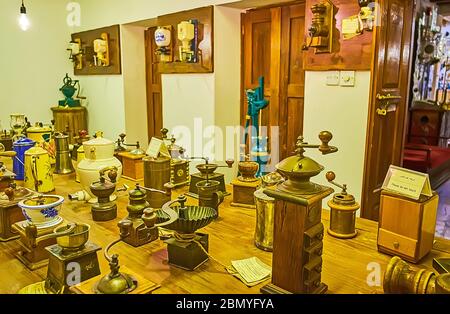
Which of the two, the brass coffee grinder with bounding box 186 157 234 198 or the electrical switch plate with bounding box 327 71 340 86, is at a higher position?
the electrical switch plate with bounding box 327 71 340 86

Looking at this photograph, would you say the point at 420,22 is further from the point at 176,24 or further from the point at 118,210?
the point at 118,210

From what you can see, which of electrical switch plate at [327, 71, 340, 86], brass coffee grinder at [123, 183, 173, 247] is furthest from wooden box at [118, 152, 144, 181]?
electrical switch plate at [327, 71, 340, 86]

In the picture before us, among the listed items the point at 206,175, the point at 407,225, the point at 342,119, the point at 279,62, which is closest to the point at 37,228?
the point at 206,175

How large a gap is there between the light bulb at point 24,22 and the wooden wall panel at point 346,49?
136 inches

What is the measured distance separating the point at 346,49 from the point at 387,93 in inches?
18.2

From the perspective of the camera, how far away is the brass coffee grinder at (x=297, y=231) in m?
1.05

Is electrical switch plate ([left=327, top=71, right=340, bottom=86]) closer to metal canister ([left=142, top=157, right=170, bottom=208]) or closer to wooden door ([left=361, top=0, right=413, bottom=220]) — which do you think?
wooden door ([left=361, top=0, right=413, bottom=220])

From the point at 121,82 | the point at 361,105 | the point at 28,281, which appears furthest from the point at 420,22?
the point at 28,281

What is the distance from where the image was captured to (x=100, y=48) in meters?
4.53

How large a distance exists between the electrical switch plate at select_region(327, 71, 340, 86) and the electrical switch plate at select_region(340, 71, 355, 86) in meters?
0.03

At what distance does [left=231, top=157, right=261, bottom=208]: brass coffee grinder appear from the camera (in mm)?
1852

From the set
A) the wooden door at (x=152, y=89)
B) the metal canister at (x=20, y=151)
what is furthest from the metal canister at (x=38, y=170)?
the wooden door at (x=152, y=89)

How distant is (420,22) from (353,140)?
3021 mm

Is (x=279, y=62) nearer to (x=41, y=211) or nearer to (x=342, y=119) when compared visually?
(x=342, y=119)
